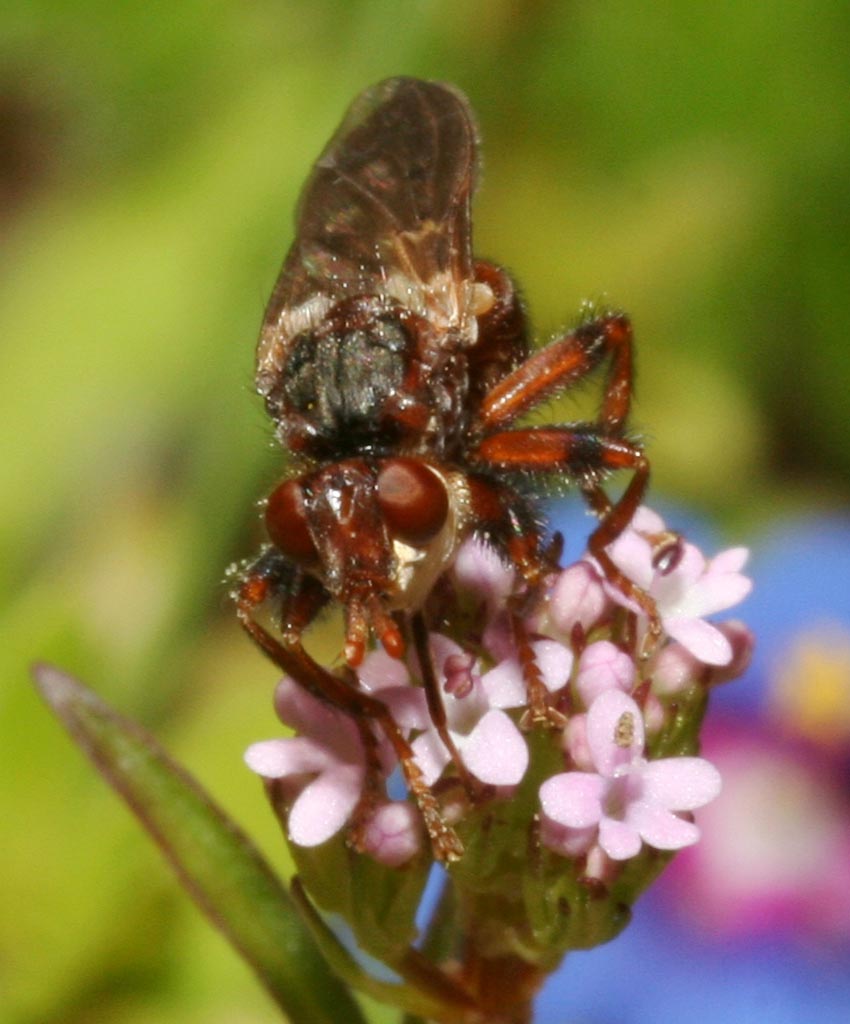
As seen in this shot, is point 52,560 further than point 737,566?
Yes

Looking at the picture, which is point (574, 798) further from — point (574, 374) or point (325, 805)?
A: point (574, 374)

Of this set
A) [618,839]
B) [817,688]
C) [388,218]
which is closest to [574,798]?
[618,839]

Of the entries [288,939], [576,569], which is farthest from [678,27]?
[288,939]

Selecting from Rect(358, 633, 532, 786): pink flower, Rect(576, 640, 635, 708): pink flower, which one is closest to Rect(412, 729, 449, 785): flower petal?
Rect(358, 633, 532, 786): pink flower

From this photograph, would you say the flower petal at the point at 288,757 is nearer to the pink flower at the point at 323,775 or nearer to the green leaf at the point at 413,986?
the pink flower at the point at 323,775

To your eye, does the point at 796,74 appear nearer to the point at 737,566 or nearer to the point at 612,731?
the point at 737,566

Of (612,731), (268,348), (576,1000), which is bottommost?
(576,1000)

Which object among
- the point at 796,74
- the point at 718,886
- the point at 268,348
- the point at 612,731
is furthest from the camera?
the point at 796,74

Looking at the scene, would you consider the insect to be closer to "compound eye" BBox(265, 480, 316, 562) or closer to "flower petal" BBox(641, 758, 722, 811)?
"compound eye" BBox(265, 480, 316, 562)
